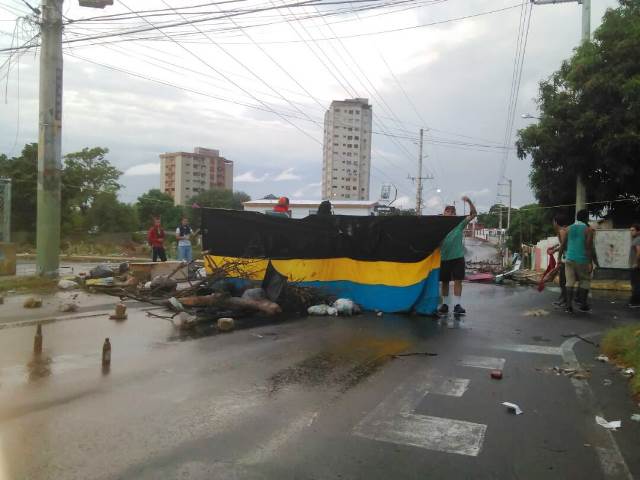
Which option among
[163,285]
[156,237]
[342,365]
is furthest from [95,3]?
[342,365]

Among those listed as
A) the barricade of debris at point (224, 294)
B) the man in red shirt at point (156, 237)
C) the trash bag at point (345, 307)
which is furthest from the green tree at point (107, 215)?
the trash bag at point (345, 307)

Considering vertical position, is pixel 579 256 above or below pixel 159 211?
below

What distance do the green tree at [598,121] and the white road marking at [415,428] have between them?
48.3ft

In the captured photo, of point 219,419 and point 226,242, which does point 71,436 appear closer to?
point 219,419

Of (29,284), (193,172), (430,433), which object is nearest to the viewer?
→ (430,433)

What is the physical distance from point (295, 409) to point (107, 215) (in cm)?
5757

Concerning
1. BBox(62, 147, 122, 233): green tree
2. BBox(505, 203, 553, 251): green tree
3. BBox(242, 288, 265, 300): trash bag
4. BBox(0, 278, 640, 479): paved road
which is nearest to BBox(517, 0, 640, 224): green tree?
BBox(0, 278, 640, 479): paved road

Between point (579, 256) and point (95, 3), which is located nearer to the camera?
point (579, 256)

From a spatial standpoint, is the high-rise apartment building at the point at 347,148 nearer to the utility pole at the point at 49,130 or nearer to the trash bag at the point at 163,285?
the utility pole at the point at 49,130

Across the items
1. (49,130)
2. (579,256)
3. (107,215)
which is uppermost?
(49,130)

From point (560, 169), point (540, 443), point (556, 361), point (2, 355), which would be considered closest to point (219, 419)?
point (540, 443)

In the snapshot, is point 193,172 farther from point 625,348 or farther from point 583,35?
point 625,348

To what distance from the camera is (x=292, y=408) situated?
4.57 metres

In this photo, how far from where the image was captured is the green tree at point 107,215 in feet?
186
